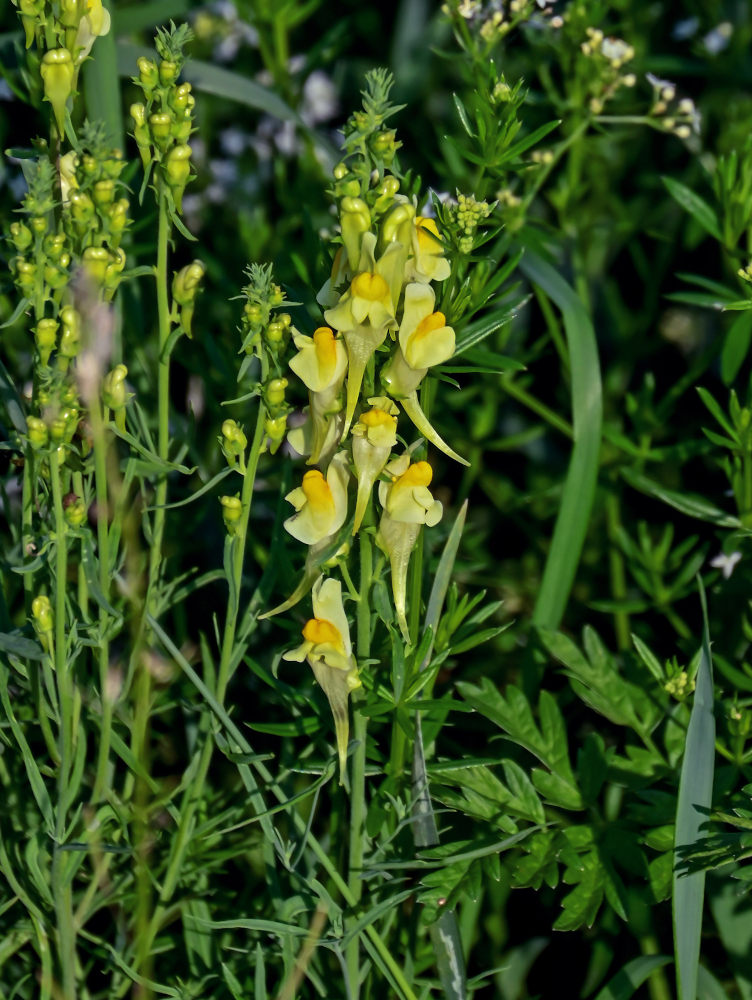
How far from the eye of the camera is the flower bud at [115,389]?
112cm

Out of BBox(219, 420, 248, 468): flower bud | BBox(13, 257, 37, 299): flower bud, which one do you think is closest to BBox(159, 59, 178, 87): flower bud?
BBox(13, 257, 37, 299): flower bud

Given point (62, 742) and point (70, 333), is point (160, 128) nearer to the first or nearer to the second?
point (70, 333)

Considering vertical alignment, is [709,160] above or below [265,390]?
below

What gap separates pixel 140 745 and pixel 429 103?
1665 millimetres

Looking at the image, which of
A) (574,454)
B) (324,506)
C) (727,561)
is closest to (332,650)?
(324,506)

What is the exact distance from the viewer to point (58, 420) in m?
1.06

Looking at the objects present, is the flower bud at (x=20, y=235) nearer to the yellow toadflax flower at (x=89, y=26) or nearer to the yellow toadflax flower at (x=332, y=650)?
the yellow toadflax flower at (x=89, y=26)

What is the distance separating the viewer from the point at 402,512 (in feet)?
3.57

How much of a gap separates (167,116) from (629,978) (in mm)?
1018

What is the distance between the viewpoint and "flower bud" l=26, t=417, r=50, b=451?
1050mm

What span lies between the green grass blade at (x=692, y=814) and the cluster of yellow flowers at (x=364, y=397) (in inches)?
12.9

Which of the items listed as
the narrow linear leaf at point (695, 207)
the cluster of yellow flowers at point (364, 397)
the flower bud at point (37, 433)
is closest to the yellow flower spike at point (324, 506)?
the cluster of yellow flowers at point (364, 397)

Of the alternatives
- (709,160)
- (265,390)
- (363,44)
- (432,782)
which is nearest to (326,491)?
(265,390)

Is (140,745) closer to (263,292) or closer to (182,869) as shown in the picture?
(182,869)
